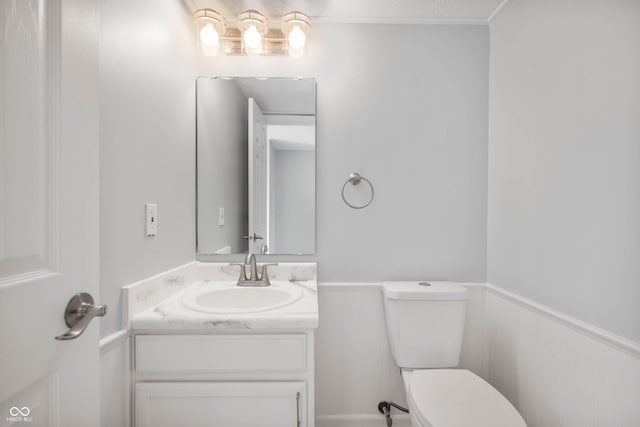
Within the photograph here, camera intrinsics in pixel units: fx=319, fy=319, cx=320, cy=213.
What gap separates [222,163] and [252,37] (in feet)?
2.09

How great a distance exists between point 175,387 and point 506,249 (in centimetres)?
152

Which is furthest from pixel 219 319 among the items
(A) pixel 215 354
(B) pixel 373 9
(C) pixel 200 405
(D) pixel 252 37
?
(B) pixel 373 9

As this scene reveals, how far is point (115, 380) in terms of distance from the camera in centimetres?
103

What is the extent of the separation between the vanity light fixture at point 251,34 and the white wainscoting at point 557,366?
5.32 ft

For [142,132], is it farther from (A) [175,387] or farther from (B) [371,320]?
(B) [371,320]

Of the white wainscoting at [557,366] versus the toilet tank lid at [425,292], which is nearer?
the white wainscoting at [557,366]

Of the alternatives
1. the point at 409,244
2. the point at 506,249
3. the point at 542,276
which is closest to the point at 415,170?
the point at 409,244

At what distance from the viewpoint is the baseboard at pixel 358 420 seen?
1.65 m

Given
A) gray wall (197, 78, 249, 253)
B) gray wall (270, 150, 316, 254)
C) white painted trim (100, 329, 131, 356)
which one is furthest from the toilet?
white painted trim (100, 329, 131, 356)

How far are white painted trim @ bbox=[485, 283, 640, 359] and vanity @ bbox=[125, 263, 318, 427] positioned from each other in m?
0.90

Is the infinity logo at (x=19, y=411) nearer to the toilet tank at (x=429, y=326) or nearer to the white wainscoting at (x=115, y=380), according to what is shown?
the white wainscoting at (x=115, y=380)

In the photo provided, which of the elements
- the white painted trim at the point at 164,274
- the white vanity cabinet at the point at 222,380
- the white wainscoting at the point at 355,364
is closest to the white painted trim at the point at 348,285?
the white wainscoting at the point at 355,364

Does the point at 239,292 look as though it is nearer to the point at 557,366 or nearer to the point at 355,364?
the point at 355,364

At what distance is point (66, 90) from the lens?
633 millimetres
